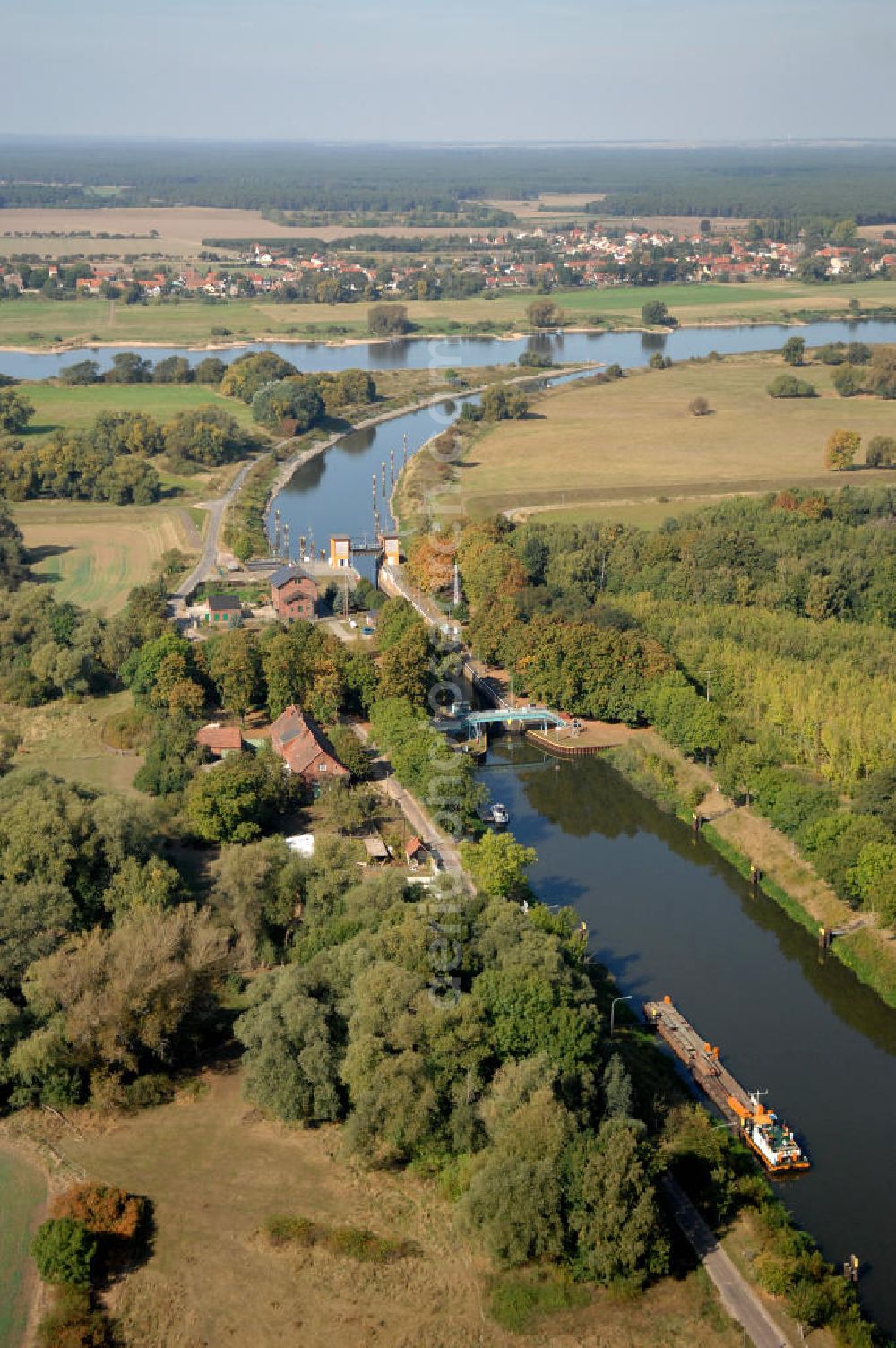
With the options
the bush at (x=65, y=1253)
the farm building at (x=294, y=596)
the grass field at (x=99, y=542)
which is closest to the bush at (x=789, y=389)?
the grass field at (x=99, y=542)

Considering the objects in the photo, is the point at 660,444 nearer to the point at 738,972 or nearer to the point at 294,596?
the point at 294,596

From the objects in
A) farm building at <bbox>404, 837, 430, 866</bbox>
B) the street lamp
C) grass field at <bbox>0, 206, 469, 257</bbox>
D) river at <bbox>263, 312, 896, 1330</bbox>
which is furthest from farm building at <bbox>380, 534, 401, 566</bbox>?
grass field at <bbox>0, 206, 469, 257</bbox>

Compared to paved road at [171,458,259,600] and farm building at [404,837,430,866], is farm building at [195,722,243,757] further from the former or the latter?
paved road at [171,458,259,600]

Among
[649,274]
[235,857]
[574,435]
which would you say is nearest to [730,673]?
[235,857]

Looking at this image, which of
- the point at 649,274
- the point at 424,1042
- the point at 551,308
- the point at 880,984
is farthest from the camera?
the point at 649,274

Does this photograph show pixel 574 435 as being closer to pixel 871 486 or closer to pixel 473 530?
pixel 871 486

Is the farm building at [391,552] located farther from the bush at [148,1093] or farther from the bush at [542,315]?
Result: the bush at [542,315]

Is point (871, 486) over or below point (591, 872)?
over
